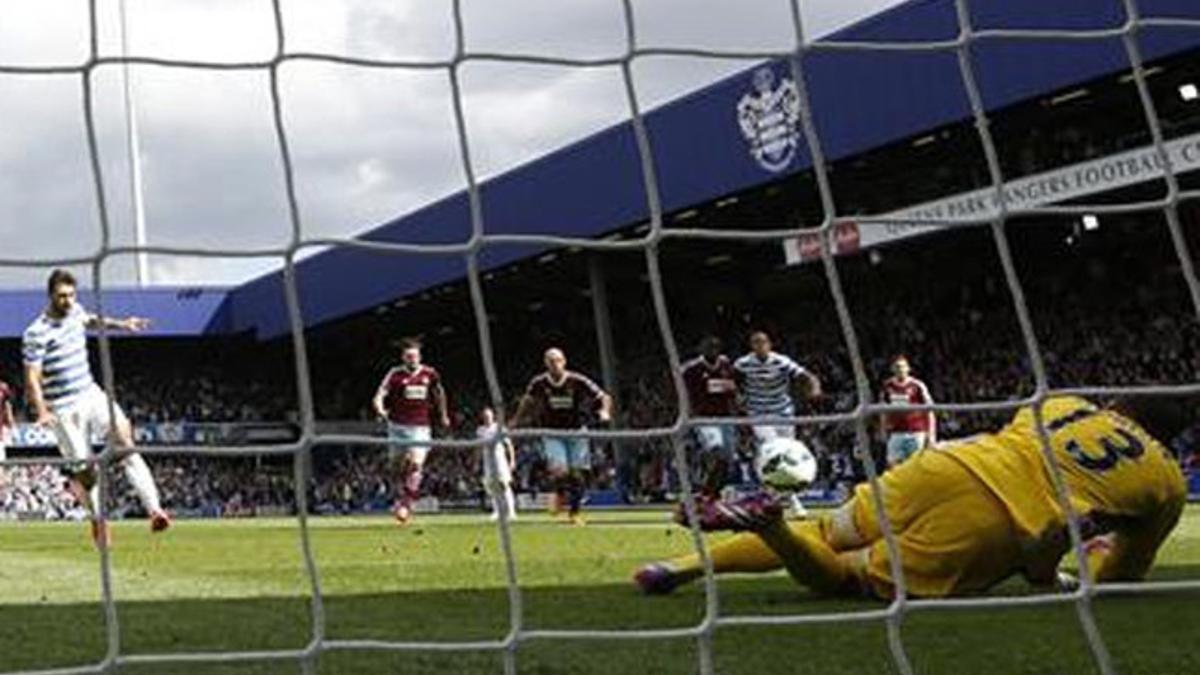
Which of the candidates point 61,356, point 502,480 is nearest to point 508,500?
point 61,356

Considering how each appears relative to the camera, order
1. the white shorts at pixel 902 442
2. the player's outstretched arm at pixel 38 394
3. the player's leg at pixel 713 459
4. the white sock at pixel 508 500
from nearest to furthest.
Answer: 1. the white sock at pixel 508 500
2. the player's outstretched arm at pixel 38 394
3. the player's leg at pixel 713 459
4. the white shorts at pixel 902 442

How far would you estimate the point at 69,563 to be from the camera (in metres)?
7.93

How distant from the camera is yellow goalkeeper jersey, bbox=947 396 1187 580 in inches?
178

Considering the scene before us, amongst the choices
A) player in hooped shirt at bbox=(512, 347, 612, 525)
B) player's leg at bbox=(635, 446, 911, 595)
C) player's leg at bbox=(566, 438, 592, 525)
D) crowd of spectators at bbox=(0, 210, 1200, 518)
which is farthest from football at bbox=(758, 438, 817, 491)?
crowd of spectators at bbox=(0, 210, 1200, 518)

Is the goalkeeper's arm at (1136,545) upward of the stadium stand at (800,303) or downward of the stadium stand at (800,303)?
downward

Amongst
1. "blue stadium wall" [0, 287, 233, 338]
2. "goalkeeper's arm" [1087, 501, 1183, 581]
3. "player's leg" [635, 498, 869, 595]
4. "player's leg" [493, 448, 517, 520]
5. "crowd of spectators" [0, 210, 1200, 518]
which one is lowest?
"goalkeeper's arm" [1087, 501, 1183, 581]

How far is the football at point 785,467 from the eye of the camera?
7160 mm

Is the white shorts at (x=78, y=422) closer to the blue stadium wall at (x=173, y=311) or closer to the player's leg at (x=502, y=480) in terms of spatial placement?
the player's leg at (x=502, y=480)

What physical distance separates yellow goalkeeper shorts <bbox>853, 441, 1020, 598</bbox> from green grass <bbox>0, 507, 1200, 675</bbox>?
0.35ft

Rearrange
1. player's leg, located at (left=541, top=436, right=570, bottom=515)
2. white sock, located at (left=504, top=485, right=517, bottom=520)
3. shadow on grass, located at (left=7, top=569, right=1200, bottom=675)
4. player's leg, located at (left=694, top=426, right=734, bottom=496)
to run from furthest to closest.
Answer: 1. player's leg, located at (left=541, top=436, right=570, bottom=515)
2. player's leg, located at (left=694, top=426, right=734, bottom=496)
3. white sock, located at (left=504, top=485, right=517, bottom=520)
4. shadow on grass, located at (left=7, top=569, right=1200, bottom=675)

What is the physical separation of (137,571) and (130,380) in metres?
28.1

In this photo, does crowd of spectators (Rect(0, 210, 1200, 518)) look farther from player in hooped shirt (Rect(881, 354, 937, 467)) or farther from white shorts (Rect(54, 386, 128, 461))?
white shorts (Rect(54, 386, 128, 461))

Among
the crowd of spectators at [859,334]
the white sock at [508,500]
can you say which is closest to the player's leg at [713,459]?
the white sock at [508,500]

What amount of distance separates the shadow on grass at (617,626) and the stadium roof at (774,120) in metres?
7.64
